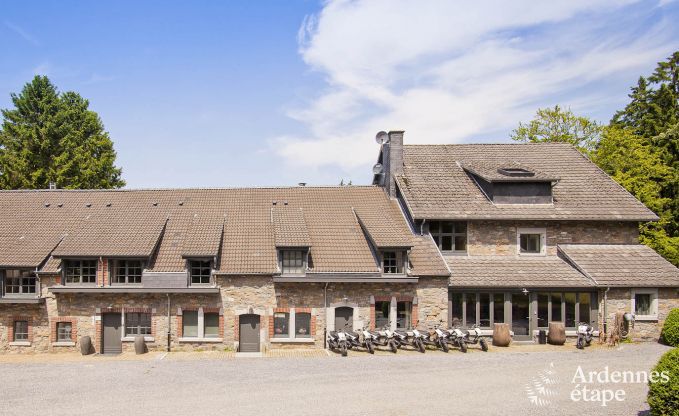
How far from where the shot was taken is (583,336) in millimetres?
21812

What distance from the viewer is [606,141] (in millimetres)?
34625

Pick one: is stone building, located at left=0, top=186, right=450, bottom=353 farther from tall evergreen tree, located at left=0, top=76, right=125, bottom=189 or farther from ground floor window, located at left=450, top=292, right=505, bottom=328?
tall evergreen tree, located at left=0, top=76, right=125, bottom=189

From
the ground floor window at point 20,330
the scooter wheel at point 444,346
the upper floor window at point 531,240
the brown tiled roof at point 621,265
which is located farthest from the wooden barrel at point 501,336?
the ground floor window at point 20,330

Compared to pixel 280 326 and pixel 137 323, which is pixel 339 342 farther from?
pixel 137 323

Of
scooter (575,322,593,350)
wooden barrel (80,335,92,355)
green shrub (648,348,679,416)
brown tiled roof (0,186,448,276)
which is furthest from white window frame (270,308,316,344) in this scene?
green shrub (648,348,679,416)

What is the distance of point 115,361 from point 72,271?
4.93 meters

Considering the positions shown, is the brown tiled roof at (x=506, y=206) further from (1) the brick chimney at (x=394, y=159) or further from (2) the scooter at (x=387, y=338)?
(2) the scooter at (x=387, y=338)

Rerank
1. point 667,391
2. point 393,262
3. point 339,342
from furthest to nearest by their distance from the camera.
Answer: point 393,262 → point 339,342 → point 667,391

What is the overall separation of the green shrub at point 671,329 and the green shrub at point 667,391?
12.4m

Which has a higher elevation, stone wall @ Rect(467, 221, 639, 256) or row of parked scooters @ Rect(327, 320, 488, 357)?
stone wall @ Rect(467, 221, 639, 256)

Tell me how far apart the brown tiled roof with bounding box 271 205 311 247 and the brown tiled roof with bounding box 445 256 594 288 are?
714cm

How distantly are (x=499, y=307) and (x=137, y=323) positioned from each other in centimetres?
1632

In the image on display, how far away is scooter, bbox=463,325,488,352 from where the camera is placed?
2112 centimetres

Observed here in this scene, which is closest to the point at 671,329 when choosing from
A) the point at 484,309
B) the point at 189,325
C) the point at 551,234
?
the point at 551,234
